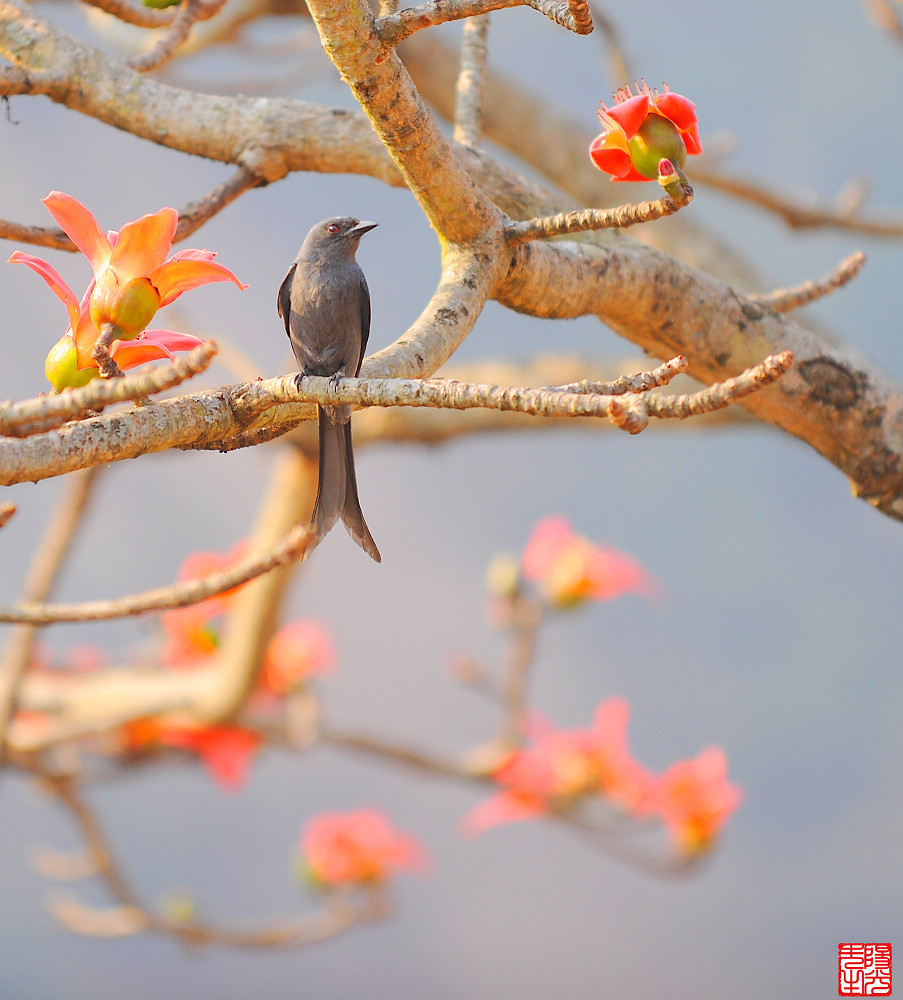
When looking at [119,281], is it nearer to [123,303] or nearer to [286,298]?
[123,303]

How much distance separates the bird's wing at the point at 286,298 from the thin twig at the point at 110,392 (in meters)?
0.82

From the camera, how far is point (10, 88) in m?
1.43

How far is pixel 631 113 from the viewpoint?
1.01 metres

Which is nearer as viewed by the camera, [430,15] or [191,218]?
[430,15]

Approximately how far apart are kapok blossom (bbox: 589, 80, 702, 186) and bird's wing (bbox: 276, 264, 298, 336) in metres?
0.66

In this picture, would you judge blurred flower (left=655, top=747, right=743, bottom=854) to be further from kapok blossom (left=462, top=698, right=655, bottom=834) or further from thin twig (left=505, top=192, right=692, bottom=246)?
thin twig (left=505, top=192, right=692, bottom=246)

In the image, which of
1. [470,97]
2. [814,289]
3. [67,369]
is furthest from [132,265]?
[814,289]

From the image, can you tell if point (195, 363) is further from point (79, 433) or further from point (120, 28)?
point (120, 28)

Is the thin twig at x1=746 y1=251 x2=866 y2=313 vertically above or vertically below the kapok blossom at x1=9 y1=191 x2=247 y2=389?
above

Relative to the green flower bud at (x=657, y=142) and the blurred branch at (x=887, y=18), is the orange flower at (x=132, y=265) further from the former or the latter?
the blurred branch at (x=887, y=18)

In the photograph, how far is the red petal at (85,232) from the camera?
0.92 meters

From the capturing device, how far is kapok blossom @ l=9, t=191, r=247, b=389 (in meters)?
0.92

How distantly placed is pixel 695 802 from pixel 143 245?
2.59 m

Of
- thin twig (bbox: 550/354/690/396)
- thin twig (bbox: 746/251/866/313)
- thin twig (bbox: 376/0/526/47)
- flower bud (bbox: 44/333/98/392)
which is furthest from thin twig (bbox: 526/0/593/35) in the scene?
thin twig (bbox: 746/251/866/313)
